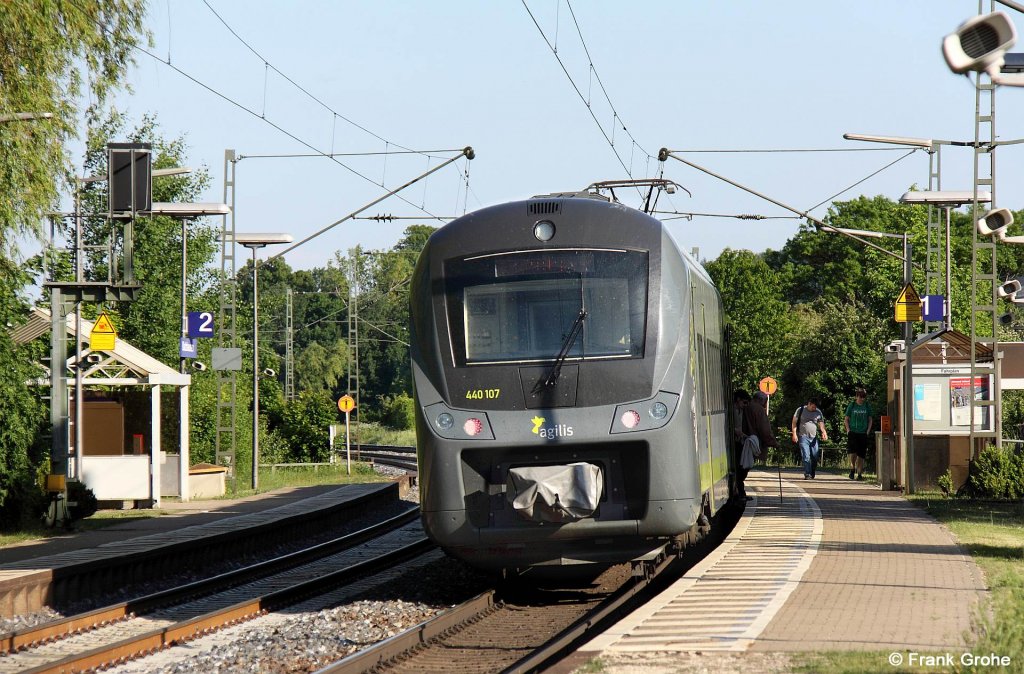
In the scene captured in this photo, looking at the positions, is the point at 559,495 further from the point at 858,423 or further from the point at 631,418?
the point at 858,423

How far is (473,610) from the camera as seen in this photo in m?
11.9

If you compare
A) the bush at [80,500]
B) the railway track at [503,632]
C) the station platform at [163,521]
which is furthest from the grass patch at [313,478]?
the railway track at [503,632]

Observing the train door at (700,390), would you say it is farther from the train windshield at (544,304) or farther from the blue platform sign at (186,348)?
the blue platform sign at (186,348)

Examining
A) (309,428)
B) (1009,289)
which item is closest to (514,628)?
(1009,289)

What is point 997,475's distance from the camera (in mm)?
20672

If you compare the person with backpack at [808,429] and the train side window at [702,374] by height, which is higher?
the train side window at [702,374]

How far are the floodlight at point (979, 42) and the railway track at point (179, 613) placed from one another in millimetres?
7368

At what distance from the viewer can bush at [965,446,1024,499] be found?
20.6 meters

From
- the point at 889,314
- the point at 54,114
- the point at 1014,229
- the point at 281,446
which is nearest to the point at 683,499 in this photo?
the point at 54,114

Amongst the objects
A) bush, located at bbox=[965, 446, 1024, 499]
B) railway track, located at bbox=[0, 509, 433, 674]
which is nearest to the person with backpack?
bush, located at bbox=[965, 446, 1024, 499]

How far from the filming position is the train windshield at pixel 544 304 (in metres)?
11.4

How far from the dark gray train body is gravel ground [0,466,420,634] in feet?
14.2

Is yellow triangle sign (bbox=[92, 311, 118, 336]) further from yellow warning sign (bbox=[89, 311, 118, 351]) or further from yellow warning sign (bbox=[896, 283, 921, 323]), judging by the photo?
yellow warning sign (bbox=[896, 283, 921, 323])

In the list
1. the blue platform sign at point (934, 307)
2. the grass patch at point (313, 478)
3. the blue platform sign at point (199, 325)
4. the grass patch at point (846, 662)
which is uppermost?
the blue platform sign at point (934, 307)
